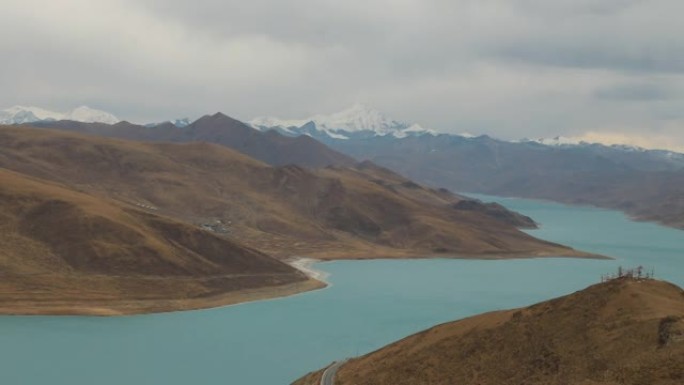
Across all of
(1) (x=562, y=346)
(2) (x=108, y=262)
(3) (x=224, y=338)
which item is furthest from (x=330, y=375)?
(2) (x=108, y=262)

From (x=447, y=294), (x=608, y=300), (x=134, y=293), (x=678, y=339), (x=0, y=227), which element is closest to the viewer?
(x=678, y=339)

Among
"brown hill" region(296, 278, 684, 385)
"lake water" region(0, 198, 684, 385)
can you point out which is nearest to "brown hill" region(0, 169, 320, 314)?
"lake water" region(0, 198, 684, 385)

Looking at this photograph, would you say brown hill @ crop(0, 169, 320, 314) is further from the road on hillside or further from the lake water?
the road on hillside

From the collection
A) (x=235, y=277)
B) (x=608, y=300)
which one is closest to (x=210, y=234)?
(x=235, y=277)

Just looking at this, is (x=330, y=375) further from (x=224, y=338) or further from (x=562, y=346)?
(x=224, y=338)

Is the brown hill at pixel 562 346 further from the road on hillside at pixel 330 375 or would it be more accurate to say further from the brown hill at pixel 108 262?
the brown hill at pixel 108 262

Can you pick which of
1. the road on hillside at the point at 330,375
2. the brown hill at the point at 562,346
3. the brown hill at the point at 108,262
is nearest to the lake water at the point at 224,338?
the brown hill at the point at 108,262

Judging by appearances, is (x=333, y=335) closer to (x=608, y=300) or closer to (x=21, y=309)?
(x=21, y=309)
